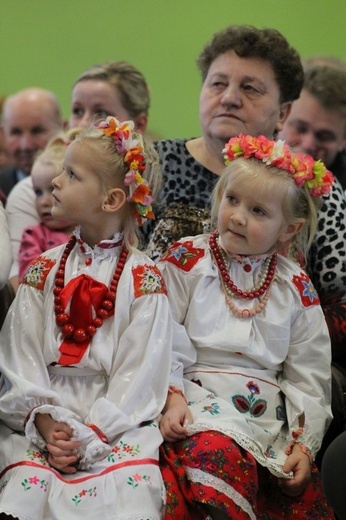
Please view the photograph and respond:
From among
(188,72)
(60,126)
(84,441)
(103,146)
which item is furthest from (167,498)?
(188,72)

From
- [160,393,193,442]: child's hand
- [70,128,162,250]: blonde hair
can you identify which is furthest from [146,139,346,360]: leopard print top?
[160,393,193,442]: child's hand

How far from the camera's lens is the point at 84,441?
Result: 7.22 feet

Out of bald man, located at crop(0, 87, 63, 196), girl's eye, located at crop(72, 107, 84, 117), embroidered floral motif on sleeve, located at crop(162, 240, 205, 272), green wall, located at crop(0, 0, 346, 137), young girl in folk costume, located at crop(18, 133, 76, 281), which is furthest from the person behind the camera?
green wall, located at crop(0, 0, 346, 137)

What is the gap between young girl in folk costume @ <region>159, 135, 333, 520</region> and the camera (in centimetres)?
237

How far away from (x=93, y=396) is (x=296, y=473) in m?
0.53

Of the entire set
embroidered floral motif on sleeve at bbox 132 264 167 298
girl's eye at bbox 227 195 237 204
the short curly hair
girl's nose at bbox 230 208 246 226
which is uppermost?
the short curly hair

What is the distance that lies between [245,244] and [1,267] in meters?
0.63

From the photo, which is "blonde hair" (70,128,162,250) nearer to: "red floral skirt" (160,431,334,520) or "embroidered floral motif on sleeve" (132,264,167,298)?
"embroidered floral motif on sleeve" (132,264,167,298)

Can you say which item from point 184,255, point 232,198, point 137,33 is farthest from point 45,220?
point 137,33

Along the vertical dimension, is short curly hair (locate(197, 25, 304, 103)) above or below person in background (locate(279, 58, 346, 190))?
above

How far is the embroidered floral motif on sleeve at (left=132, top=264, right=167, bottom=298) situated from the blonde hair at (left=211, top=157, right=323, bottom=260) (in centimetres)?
29

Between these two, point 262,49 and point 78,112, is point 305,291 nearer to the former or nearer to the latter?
point 262,49

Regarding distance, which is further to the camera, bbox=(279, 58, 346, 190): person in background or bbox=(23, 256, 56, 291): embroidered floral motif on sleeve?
bbox=(279, 58, 346, 190): person in background

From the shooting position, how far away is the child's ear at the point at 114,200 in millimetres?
2410
